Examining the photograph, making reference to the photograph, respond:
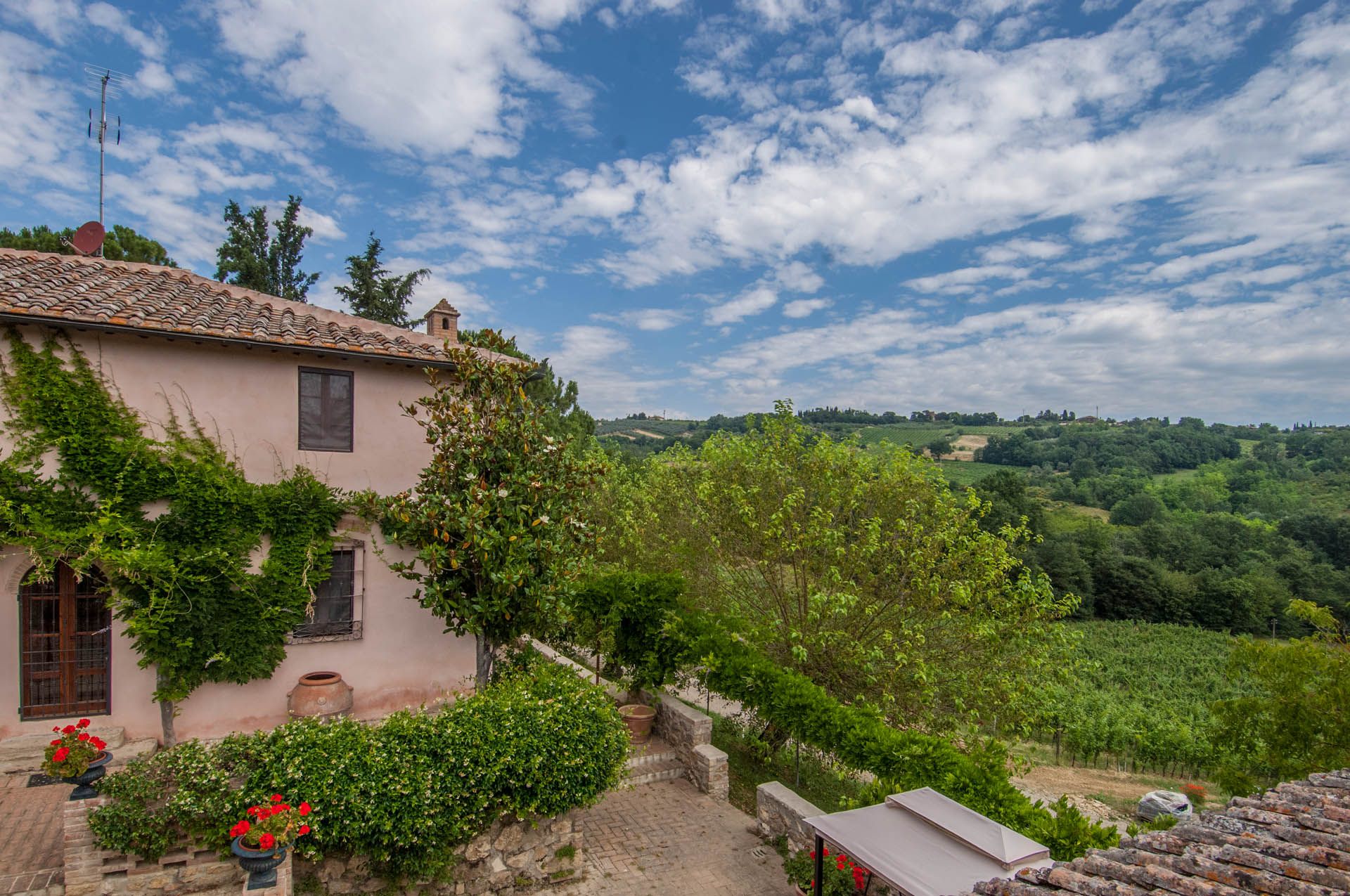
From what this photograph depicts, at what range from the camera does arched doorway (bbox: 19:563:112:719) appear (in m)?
9.19

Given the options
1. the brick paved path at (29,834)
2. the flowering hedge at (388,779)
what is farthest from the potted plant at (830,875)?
the brick paved path at (29,834)

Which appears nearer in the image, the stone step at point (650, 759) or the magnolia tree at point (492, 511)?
the magnolia tree at point (492, 511)

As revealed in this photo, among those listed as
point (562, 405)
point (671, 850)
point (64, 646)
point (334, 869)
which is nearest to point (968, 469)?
point (562, 405)

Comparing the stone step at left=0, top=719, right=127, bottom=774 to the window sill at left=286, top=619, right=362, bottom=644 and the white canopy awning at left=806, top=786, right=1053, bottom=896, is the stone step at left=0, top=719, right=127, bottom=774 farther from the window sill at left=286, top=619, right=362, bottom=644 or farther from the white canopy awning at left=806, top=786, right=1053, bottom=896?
the white canopy awning at left=806, top=786, right=1053, bottom=896

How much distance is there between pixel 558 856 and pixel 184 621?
21.0 ft

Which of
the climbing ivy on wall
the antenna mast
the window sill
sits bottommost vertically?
the window sill

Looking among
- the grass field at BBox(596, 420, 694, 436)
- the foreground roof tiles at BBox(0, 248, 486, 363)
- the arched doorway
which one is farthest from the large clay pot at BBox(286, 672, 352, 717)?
the grass field at BBox(596, 420, 694, 436)

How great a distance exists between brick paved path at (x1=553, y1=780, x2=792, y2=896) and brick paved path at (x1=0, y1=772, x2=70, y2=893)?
5572 millimetres

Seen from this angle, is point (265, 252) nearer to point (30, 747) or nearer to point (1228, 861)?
point (30, 747)

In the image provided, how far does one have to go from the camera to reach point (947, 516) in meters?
12.2

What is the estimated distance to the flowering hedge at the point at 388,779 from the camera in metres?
6.38

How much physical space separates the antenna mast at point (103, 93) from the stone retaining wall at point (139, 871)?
11.0 m

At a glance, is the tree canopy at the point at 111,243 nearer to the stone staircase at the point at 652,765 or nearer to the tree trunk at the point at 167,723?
the tree trunk at the point at 167,723

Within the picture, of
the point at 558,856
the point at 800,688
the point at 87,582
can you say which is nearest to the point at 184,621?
the point at 87,582
